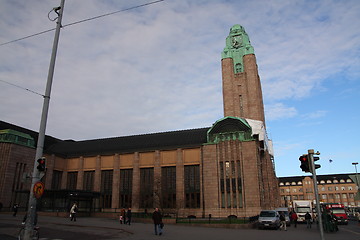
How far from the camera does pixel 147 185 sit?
4984 centimetres

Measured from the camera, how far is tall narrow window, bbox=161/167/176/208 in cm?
4717

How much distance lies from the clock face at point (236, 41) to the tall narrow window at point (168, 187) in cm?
3486

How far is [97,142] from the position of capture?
60.3 meters

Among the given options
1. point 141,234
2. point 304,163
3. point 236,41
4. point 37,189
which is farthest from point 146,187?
point 304,163

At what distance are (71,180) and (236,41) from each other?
4740 cm

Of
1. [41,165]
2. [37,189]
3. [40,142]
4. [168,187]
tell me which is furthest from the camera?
[168,187]

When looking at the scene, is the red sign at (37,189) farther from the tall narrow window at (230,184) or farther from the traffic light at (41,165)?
the tall narrow window at (230,184)

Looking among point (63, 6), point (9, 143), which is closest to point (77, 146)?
point (9, 143)

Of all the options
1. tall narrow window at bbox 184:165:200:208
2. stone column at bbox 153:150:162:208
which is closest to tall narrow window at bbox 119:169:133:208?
stone column at bbox 153:150:162:208

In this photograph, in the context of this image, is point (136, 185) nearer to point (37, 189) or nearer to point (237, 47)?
point (237, 47)

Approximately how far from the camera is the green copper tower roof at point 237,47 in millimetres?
65312

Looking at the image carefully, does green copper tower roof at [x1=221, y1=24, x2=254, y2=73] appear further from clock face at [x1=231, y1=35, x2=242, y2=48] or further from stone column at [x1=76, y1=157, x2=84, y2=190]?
stone column at [x1=76, y1=157, x2=84, y2=190]

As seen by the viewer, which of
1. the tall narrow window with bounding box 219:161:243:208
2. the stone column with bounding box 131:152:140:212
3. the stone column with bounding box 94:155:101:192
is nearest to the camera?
the tall narrow window with bounding box 219:161:243:208

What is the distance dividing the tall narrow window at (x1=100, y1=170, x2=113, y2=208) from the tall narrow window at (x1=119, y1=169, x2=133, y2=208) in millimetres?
2260
